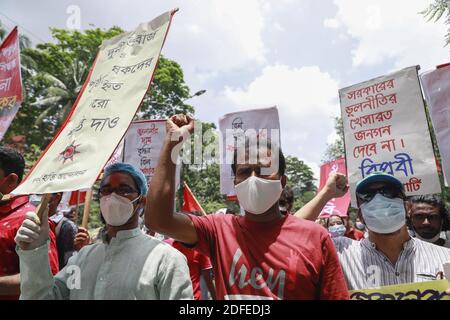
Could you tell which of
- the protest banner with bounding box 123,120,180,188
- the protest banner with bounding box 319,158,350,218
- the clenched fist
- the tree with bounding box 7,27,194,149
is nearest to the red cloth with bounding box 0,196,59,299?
the clenched fist

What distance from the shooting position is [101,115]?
6.15 ft

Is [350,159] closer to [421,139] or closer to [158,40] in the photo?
[421,139]

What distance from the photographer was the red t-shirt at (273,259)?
1578 millimetres

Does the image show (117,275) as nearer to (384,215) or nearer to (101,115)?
(101,115)

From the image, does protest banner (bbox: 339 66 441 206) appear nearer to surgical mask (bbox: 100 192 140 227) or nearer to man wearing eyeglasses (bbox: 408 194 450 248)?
man wearing eyeglasses (bbox: 408 194 450 248)

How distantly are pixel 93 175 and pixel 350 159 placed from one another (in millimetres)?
2558

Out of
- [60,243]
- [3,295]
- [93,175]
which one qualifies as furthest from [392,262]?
[60,243]

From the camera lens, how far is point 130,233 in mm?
1898

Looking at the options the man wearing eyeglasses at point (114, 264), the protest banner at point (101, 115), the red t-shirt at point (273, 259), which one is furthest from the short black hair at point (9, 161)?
the red t-shirt at point (273, 259)

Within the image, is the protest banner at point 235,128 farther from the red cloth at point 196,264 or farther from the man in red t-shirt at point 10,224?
the man in red t-shirt at point 10,224

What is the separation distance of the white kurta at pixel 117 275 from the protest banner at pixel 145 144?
404cm

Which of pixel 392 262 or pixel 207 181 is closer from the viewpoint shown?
pixel 392 262

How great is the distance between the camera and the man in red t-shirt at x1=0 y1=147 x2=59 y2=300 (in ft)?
6.91

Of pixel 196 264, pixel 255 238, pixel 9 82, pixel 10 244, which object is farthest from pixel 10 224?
pixel 9 82
